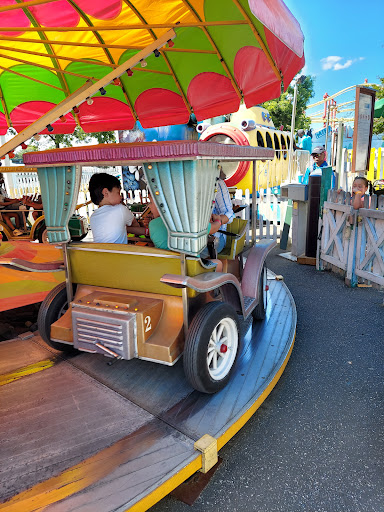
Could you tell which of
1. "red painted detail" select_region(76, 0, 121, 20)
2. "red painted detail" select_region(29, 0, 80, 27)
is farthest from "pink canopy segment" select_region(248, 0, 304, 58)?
"red painted detail" select_region(29, 0, 80, 27)

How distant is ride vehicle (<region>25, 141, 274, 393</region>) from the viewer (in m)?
2.08

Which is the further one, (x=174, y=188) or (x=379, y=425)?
(x=379, y=425)

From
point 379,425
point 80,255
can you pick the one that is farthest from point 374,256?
point 80,255

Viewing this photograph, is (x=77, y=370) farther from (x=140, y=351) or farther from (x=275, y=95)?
(x=275, y=95)

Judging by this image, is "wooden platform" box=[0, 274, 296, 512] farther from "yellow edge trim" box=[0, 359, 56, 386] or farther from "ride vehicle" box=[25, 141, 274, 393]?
"ride vehicle" box=[25, 141, 274, 393]

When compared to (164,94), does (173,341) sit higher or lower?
lower

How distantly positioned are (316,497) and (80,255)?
6.70 feet

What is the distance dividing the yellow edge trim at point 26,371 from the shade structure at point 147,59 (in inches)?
98.5

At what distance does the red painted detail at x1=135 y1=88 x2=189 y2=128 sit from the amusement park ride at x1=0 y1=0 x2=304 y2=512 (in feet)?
4.88

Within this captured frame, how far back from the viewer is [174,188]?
209cm

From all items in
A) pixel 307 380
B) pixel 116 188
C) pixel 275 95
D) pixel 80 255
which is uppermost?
pixel 275 95

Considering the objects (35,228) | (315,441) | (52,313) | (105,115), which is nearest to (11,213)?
(35,228)

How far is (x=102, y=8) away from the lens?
3.28m

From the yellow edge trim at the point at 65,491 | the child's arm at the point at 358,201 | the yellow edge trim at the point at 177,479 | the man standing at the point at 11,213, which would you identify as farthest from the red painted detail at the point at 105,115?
the yellow edge trim at the point at 65,491
